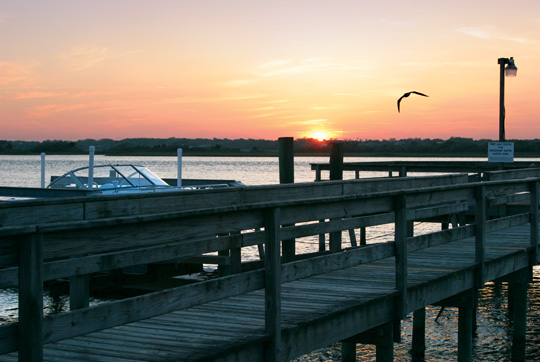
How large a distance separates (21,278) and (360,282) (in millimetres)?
4530

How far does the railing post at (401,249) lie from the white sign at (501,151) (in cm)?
1496

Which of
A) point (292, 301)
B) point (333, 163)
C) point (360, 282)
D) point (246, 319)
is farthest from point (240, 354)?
point (333, 163)

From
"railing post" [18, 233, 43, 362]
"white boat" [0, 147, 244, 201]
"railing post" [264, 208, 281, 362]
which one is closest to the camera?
"railing post" [18, 233, 43, 362]

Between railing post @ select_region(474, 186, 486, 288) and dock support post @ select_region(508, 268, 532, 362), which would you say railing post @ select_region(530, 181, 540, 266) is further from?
railing post @ select_region(474, 186, 486, 288)

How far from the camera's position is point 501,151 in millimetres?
20078

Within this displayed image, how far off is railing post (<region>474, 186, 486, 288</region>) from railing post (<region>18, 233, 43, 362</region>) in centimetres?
577

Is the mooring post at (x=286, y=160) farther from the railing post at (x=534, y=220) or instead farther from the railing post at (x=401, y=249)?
the railing post at (x=401, y=249)

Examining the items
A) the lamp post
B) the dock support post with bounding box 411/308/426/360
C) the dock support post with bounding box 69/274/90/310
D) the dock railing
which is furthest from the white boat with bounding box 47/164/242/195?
the dock railing

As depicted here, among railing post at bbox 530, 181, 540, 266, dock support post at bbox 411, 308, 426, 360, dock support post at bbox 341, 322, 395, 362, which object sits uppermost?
railing post at bbox 530, 181, 540, 266

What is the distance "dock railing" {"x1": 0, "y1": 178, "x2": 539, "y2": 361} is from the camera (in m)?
3.03

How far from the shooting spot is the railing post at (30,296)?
9.81 ft

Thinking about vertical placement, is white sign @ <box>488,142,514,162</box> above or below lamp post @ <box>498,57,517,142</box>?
below

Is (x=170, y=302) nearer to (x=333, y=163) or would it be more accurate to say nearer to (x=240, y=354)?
(x=240, y=354)

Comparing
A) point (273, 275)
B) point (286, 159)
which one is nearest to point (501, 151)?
point (286, 159)
